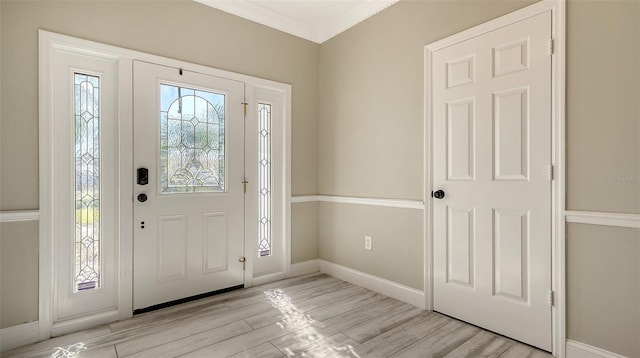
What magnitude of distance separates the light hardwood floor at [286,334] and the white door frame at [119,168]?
12 cm

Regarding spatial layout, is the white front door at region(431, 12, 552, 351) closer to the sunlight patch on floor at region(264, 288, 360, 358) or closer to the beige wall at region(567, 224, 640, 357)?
the beige wall at region(567, 224, 640, 357)

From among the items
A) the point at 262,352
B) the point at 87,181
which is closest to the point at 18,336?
the point at 87,181

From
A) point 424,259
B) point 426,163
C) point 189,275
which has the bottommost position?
point 189,275

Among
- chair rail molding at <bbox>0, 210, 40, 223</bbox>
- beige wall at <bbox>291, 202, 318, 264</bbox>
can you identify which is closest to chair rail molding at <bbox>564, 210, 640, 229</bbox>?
beige wall at <bbox>291, 202, 318, 264</bbox>

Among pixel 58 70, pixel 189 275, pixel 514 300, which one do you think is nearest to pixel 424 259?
pixel 514 300

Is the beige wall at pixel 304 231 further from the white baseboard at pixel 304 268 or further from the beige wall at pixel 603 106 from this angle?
the beige wall at pixel 603 106

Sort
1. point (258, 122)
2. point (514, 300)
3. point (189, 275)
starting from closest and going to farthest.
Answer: point (514, 300), point (189, 275), point (258, 122)

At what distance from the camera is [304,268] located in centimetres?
362

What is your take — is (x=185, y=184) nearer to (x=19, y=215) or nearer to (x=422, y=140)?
(x=19, y=215)

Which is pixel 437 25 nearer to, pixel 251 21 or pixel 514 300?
pixel 251 21

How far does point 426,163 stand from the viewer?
8.56 feet

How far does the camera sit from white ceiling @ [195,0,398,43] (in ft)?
9.93

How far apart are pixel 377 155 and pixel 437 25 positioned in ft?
3.99

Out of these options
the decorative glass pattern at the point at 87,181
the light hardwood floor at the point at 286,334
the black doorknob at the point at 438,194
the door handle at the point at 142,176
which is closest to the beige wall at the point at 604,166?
the light hardwood floor at the point at 286,334
